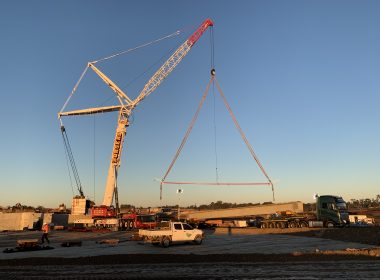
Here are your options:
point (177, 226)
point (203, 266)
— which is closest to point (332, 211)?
point (177, 226)

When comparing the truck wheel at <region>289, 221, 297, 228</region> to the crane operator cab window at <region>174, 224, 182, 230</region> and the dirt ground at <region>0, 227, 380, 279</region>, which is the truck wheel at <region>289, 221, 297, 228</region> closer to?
the crane operator cab window at <region>174, 224, 182, 230</region>

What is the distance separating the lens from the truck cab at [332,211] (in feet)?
134

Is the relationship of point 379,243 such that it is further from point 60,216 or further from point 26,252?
point 60,216

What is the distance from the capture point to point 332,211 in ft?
136

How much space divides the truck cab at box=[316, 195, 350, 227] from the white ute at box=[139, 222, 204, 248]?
65.1ft

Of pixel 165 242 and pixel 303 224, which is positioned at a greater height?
pixel 303 224

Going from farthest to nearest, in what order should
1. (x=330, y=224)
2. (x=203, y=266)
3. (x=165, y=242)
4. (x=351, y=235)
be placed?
(x=330, y=224)
(x=351, y=235)
(x=165, y=242)
(x=203, y=266)

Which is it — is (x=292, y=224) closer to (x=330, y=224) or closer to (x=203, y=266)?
(x=330, y=224)

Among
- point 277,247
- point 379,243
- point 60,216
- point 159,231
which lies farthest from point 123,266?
point 60,216

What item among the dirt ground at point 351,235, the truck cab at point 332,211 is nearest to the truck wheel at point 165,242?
the dirt ground at point 351,235

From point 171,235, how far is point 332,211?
878 inches

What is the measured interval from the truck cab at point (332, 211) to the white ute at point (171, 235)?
781 inches

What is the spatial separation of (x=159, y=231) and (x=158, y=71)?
44136 mm

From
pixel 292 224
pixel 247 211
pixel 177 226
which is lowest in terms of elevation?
pixel 292 224
